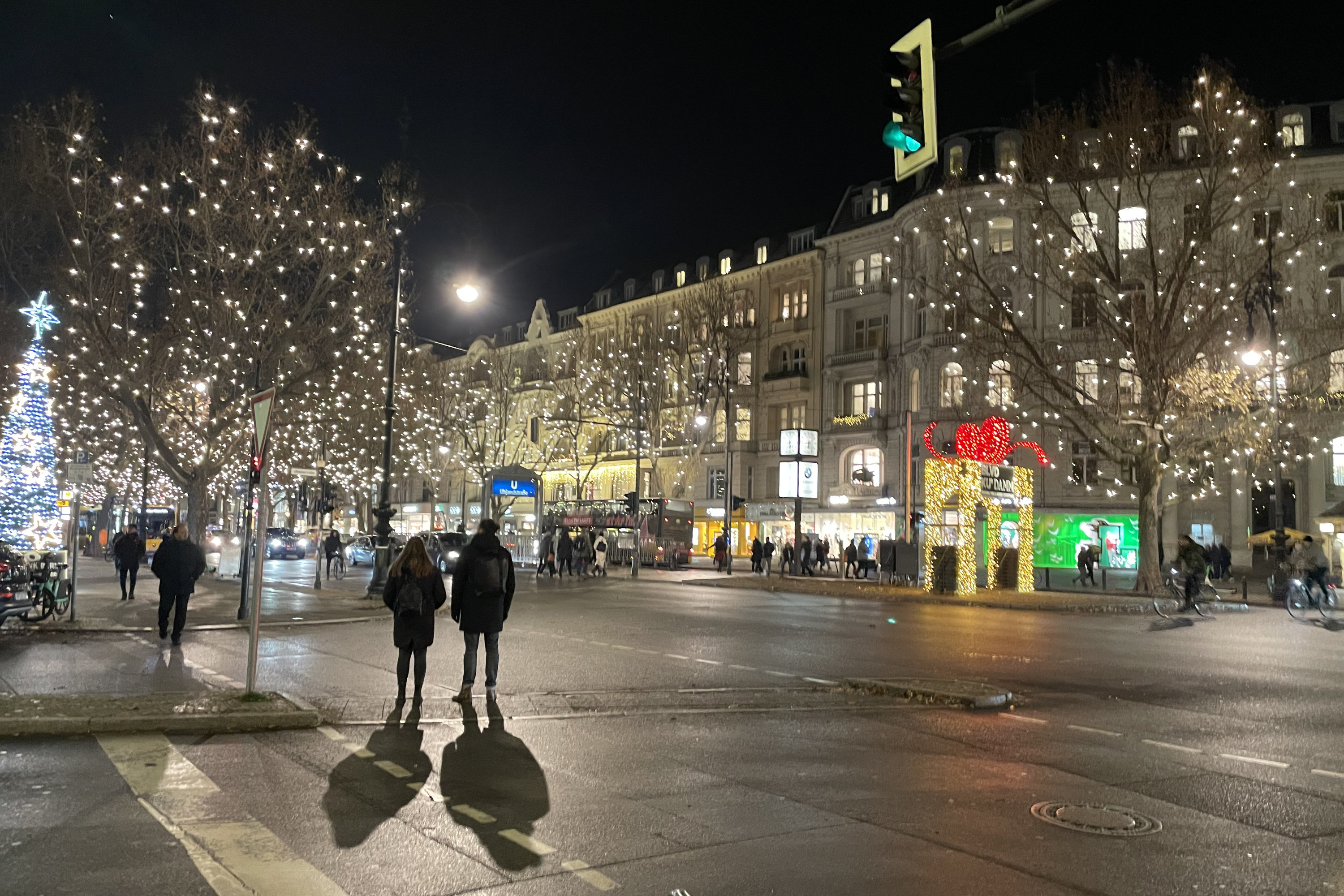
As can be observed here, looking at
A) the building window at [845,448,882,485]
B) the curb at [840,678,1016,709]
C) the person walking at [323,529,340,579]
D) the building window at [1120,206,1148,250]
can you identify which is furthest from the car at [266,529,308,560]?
the curb at [840,678,1016,709]

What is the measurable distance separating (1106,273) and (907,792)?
25469 mm

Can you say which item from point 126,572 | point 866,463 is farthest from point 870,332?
point 126,572

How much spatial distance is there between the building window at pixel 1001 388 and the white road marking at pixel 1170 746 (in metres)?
29.9

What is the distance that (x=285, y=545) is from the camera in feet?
176

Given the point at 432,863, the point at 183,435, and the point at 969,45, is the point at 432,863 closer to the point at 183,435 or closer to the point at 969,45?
the point at 969,45

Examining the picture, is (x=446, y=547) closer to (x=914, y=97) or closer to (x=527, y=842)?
(x=914, y=97)

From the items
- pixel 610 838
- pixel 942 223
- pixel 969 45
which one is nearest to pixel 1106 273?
pixel 942 223

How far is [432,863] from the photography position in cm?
497

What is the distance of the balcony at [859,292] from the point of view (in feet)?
170

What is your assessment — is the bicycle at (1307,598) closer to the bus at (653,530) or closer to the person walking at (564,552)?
the person walking at (564,552)

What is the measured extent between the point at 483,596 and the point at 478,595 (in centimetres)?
5

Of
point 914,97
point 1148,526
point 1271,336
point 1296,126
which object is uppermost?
point 1296,126

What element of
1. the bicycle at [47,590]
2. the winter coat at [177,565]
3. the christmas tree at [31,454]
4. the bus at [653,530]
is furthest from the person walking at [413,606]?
the bus at [653,530]

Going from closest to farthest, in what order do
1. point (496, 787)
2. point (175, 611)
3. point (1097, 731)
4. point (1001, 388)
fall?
point (496, 787)
point (1097, 731)
point (175, 611)
point (1001, 388)
